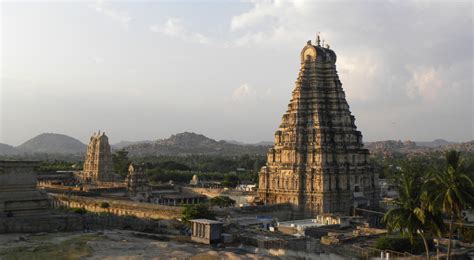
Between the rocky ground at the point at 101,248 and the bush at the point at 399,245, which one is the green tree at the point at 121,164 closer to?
the rocky ground at the point at 101,248

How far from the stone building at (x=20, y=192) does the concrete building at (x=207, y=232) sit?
9.01 meters

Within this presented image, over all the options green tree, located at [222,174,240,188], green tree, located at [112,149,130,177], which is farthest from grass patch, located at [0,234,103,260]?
green tree, located at [112,149,130,177]

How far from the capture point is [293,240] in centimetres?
2445

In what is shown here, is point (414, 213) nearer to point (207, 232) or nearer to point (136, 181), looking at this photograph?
point (207, 232)

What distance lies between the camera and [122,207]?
4578 cm

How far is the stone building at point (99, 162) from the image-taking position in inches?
2970

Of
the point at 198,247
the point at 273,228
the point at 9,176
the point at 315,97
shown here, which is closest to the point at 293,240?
the point at 198,247

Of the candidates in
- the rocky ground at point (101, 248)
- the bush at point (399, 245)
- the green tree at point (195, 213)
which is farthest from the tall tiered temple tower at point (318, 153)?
the rocky ground at point (101, 248)

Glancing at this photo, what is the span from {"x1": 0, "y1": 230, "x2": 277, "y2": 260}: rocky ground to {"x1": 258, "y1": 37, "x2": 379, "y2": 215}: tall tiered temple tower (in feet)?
75.0

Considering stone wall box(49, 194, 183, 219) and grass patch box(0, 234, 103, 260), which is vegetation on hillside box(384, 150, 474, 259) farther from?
stone wall box(49, 194, 183, 219)

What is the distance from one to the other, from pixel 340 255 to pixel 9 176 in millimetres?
17365

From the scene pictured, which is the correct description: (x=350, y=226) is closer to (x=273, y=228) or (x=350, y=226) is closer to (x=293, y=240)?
(x=273, y=228)

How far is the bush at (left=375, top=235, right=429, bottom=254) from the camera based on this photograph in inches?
1065

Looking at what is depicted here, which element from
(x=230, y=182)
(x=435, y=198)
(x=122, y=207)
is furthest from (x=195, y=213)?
(x=230, y=182)
